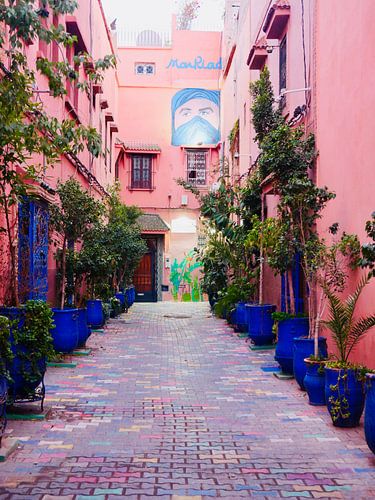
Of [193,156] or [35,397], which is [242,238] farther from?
[193,156]

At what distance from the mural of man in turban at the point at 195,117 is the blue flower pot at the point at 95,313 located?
49.5ft

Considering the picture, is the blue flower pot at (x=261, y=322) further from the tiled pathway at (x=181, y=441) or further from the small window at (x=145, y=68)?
the small window at (x=145, y=68)

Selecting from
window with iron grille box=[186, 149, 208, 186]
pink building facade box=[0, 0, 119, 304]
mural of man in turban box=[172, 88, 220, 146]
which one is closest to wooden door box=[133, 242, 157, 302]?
window with iron grille box=[186, 149, 208, 186]

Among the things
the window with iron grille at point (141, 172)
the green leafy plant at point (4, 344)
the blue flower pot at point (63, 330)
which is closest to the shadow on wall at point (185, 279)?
the window with iron grille at point (141, 172)

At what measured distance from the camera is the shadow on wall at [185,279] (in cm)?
2842

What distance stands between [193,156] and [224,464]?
80.9 feet

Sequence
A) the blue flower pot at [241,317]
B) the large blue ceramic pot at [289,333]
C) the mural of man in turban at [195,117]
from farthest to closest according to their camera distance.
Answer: the mural of man in turban at [195,117] → the blue flower pot at [241,317] → the large blue ceramic pot at [289,333]

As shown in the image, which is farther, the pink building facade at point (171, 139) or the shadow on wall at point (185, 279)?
the pink building facade at point (171, 139)

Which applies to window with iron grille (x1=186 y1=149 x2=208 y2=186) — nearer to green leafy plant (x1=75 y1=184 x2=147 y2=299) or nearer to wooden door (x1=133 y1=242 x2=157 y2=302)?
wooden door (x1=133 y1=242 x2=157 y2=302)

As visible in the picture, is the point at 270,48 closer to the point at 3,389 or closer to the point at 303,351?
the point at 303,351

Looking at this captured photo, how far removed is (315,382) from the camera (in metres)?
7.44

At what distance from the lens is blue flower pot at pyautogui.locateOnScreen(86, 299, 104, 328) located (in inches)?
605

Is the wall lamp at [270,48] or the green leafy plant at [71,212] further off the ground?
the wall lamp at [270,48]

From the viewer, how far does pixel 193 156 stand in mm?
29219
